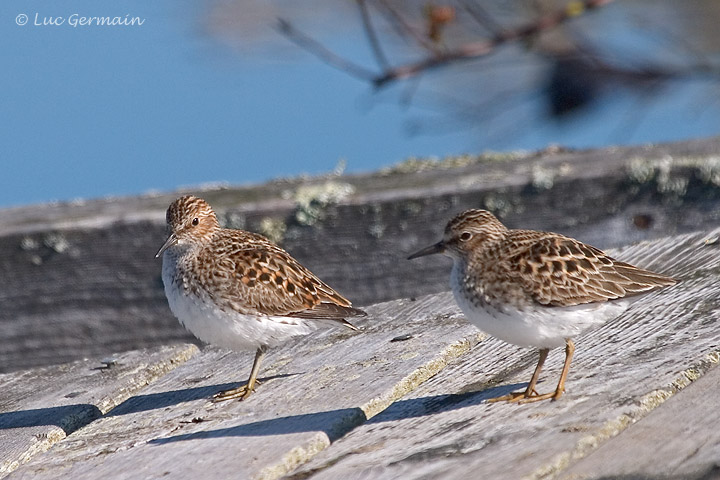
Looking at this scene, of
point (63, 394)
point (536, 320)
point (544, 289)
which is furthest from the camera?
point (63, 394)

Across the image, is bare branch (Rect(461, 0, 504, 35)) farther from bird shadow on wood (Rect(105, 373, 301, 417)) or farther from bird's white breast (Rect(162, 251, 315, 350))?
bird shadow on wood (Rect(105, 373, 301, 417))

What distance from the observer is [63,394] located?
4.26 m

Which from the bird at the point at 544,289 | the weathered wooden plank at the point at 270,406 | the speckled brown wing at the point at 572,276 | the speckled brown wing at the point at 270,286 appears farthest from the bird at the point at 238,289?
the speckled brown wing at the point at 572,276

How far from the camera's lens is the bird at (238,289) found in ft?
15.2

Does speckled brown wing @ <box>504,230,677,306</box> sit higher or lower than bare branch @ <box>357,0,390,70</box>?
lower

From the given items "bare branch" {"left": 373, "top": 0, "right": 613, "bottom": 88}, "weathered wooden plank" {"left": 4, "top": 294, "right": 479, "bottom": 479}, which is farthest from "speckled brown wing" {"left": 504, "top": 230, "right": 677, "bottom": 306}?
"bare branch" {"left": 373, "top": 0, "right": 613, "bottom": 88}

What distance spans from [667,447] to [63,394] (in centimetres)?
264

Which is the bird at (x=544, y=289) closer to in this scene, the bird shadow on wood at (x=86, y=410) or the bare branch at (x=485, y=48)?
the bird shadow on wood at (x=86, y=410)

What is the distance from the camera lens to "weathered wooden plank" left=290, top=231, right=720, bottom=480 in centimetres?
268

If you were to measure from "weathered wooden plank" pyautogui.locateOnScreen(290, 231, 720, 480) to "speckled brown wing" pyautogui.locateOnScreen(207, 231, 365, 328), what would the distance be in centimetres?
94

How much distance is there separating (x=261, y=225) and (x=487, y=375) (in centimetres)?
181

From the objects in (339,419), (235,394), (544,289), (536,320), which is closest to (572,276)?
(544,289)

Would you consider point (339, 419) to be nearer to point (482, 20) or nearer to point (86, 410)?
point (86, 410)

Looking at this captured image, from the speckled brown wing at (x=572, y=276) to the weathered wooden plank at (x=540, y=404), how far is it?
17cm
